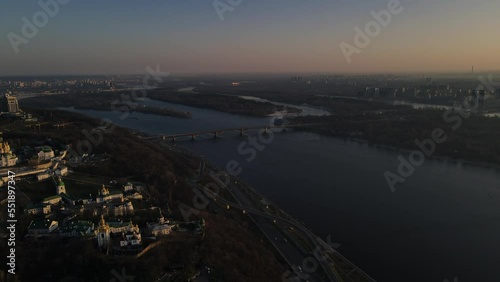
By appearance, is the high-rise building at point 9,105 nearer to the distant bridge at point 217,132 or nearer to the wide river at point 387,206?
the distant bridge at point 217,132

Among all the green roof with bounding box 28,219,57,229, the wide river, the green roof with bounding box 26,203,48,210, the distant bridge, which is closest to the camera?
the green roof with bounding box 28,219,57,229

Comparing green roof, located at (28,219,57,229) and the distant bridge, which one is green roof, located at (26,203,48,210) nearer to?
green roof, located at (28,219,57,229)

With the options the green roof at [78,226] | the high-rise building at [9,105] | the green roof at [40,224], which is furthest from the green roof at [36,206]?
the high-rise building at [9,105]

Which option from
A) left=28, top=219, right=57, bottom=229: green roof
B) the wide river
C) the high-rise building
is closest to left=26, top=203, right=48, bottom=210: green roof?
left=28, top=219, right=57, bottom=229: green roof

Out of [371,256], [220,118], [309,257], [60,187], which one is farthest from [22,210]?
[220,118]

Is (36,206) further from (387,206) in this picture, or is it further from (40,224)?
(387,206)

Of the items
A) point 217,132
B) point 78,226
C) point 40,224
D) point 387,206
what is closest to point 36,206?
point 40,224

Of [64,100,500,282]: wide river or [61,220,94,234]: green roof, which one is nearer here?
[61,220,94,234]: green roof

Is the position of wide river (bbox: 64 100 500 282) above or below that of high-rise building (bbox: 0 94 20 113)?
below
